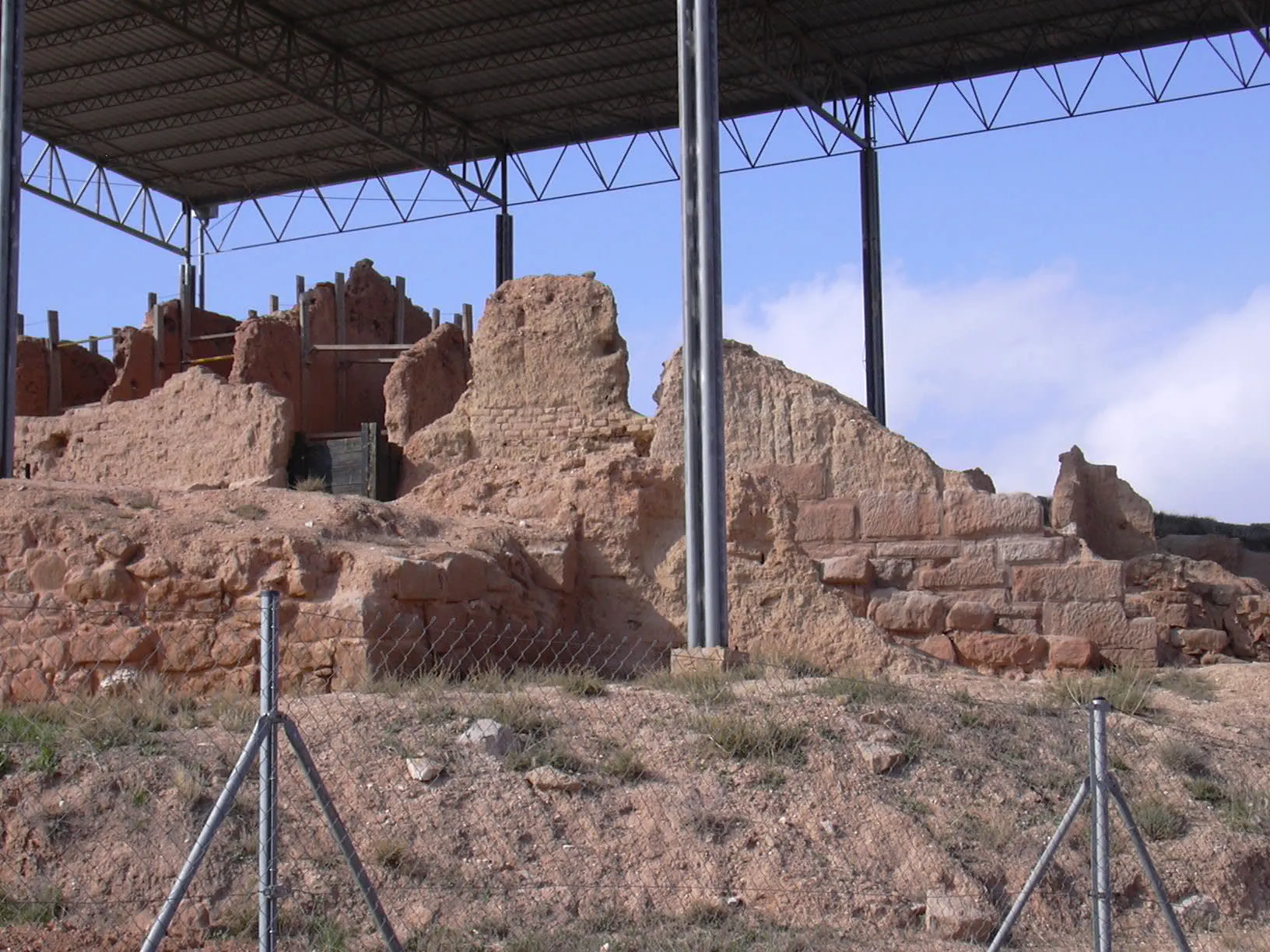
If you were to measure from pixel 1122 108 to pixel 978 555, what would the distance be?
39.2 feet

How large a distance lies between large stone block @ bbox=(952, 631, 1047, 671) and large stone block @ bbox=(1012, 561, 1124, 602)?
43cm

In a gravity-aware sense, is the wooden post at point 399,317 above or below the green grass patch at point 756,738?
above

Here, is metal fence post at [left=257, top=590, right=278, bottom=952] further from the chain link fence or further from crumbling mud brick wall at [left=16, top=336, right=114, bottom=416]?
crumbling mud brick wall at [left=16, top=336, right=114, bottom=416]

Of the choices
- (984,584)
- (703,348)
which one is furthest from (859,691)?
(984,584)

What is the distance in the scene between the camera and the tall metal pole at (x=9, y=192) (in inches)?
558

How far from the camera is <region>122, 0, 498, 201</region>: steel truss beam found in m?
21.7

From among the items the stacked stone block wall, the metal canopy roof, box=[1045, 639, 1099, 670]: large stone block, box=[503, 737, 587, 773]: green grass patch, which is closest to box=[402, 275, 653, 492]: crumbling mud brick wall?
the stacked stone block wall

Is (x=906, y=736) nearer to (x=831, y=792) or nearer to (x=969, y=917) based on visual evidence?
(x=831, y=792)

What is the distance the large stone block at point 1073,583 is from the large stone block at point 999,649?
43 cm

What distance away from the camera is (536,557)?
43.1ft

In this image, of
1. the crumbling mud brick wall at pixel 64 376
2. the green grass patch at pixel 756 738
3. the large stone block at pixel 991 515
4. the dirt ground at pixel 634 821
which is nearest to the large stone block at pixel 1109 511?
the large stone block at pixel 991 515

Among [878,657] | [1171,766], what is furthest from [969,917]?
[878,657]

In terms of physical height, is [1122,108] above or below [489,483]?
above

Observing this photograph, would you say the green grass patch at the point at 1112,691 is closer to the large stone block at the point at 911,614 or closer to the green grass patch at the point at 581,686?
the large stone block at the point at 911,614
